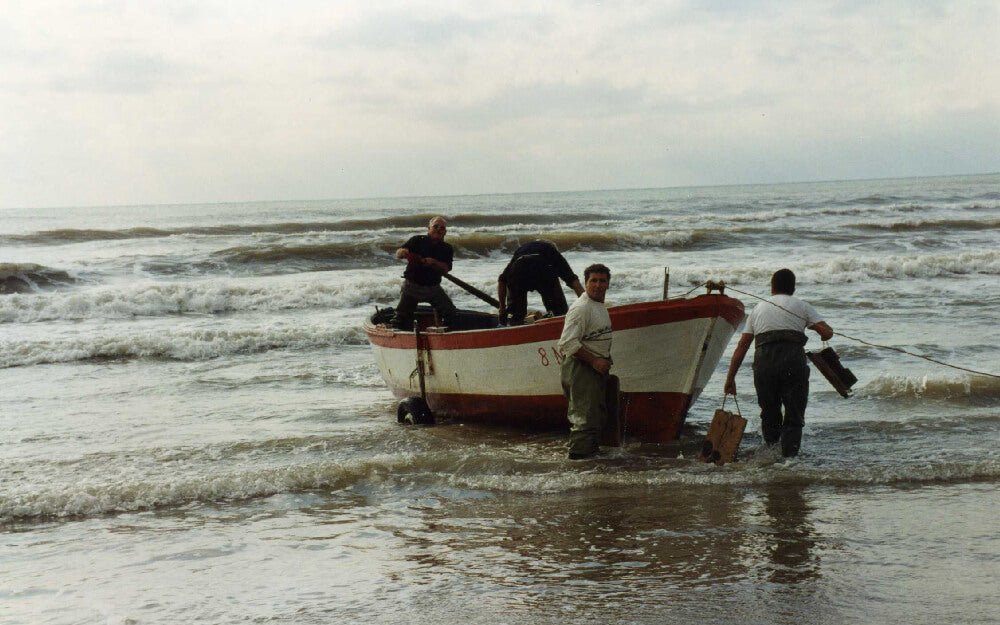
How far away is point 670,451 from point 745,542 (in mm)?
2812

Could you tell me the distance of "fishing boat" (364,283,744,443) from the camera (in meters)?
8.16

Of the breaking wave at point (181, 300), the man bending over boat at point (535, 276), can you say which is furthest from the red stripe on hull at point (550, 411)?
the breaking wave at point (181, 300)

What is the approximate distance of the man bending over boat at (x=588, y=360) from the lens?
7.62 meters

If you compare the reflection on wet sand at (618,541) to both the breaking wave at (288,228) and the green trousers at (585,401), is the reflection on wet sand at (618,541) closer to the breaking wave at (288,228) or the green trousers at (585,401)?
the green trousers at (585,401)

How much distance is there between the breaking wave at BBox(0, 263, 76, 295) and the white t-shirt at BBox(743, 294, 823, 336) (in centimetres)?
2290

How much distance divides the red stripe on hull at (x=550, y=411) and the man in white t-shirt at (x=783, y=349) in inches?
37.1

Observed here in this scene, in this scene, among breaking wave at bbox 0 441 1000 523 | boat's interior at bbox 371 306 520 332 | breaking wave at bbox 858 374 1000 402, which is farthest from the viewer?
boat's interior at bbox 371 306 520 332

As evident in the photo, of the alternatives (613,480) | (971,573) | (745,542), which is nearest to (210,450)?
(613,480)

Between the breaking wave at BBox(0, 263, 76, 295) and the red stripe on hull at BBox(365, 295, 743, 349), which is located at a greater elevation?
the red stripe on hull at BBox(365, 295, 743, 349)

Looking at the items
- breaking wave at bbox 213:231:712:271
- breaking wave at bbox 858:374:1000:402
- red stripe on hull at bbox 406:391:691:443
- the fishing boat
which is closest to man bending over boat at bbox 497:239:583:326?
the fishing boat

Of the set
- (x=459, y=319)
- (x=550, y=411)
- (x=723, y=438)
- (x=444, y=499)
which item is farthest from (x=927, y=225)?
(x=444, y=499)

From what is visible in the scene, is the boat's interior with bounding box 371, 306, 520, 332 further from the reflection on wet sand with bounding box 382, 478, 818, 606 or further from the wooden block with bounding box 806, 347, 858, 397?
the reflection on wet sand with bounding box 382, 478, 818, 606

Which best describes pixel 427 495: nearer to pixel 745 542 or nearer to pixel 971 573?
pixel 745 542

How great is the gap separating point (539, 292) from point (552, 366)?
1.01m
